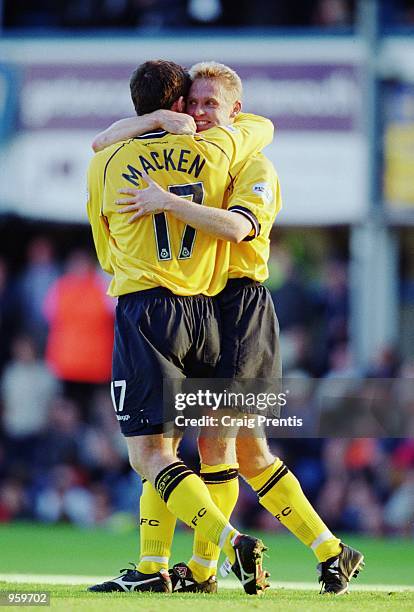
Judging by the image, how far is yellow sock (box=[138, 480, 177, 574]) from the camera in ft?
20.4

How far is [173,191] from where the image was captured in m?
6.04

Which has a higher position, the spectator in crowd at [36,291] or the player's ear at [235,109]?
the player's ear at [235,109]

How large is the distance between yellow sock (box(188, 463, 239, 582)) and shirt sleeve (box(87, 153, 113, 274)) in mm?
1081

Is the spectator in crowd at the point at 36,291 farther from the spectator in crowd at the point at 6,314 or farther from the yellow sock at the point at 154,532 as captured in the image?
the yellow sock at the point at 154,532

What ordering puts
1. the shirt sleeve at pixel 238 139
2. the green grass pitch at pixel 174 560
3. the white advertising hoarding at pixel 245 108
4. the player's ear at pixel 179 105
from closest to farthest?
the green grass pitch at pixel 174 560 < the shirt sleeve at pixel 238 139 < the player's ear at pixel 179 105 < the white advertising hoarding at pixel 245 108

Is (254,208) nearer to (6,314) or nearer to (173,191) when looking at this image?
(173,191)

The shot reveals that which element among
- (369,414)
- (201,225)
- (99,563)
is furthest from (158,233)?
(369,414)

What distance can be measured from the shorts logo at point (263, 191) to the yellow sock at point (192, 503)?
1.29 m

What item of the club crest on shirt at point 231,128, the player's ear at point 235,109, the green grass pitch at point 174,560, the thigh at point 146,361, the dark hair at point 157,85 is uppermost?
the dark hair at point 157,85

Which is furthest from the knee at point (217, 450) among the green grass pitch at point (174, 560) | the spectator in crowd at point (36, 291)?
the spectator in crowd at point (36, 291)

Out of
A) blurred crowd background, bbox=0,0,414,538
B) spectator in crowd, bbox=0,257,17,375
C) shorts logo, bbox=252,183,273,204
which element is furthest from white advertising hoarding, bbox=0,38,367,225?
shorts logo, bbox=252,183,273,204

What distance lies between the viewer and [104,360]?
13.5 metres

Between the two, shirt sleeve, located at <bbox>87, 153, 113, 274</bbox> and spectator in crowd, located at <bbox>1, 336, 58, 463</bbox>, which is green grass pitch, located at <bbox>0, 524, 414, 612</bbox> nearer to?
spectator in crowd, located at <bbox>1, 336, 58, 463</bbox>

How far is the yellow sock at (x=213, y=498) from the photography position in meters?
6.21
